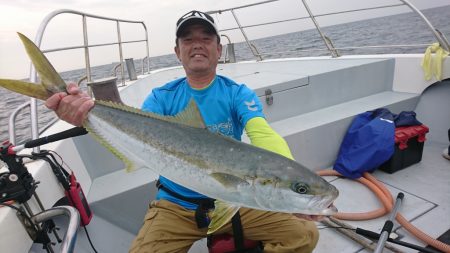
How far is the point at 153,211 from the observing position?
2.41 m

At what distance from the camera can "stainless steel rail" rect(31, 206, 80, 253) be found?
1620mm

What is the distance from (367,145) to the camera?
386 centimetres

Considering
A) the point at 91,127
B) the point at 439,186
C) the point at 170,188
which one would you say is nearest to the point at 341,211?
the point at 439,186

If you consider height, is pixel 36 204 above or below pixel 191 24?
below

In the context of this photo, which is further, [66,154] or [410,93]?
[410,93]

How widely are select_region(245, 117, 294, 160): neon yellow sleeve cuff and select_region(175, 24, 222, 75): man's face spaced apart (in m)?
0.63

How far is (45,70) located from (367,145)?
364 centimetres

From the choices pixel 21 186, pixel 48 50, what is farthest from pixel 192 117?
pixel 48 50

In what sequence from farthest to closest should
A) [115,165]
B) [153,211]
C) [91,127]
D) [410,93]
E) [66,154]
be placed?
[410,93] → [115,165] → [66,154] → [153,211] → [91,127]

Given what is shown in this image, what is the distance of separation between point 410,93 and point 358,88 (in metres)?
0.81

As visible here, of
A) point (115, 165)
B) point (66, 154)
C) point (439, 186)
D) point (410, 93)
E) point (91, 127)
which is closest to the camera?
point (91, 127)

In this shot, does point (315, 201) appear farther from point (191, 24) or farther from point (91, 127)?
point (191, 24)

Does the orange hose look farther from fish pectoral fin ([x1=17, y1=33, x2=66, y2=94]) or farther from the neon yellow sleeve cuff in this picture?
fish pectoral fin ([x1=17, y1=33, x2=66, y2=94])

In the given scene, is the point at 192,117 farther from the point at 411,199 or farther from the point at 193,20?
the point at 411,199
